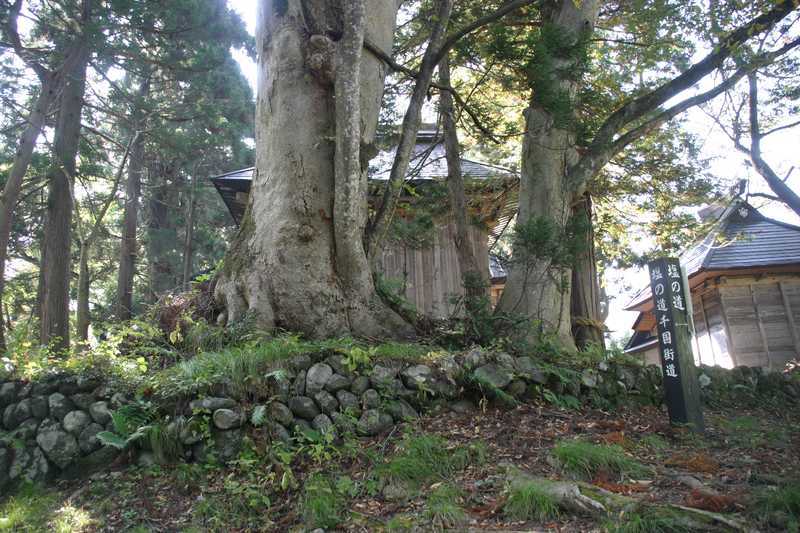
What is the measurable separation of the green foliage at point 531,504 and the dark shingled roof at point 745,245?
11.2 metres

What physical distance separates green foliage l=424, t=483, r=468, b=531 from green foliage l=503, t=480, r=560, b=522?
27 cm

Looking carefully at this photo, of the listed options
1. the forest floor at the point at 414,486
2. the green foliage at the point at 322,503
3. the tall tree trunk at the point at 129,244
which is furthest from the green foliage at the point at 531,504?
the tall tree trunk at the point at 129,244

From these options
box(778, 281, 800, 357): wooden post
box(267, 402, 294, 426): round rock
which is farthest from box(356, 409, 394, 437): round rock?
box(778, 281, 800, 357): wooden post

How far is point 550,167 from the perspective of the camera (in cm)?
666

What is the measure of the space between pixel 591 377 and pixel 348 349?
2.45m

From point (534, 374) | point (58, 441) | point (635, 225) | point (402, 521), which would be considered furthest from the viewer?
point (635, 225)

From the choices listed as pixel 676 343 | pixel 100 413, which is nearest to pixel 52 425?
pixel 100 413

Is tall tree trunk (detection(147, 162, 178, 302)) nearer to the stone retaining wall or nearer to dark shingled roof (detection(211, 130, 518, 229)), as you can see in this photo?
dark shingled roof (detection(211, 130, 518, 229))

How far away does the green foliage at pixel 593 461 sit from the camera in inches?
143

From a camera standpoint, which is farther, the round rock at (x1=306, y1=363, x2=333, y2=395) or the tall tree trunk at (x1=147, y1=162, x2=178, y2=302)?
the tall tree trunk at (x1=147, y1=162, x2=178, y2=302)

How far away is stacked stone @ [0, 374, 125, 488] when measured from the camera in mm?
3912

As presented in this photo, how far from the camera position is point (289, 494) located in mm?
3598

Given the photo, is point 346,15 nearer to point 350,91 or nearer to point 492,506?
point 350,91

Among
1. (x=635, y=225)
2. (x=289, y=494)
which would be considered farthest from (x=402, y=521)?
(x=635, y=225)
